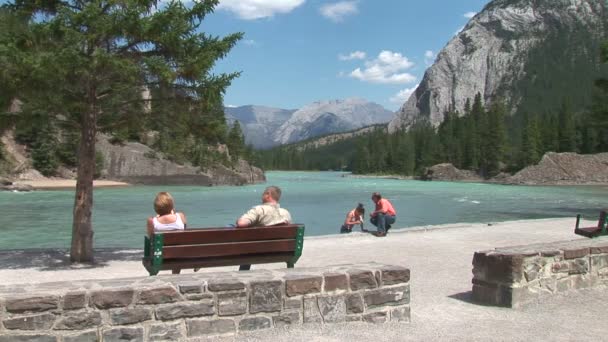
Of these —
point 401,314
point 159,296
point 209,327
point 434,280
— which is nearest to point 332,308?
point 401,314

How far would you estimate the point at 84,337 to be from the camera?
5359 mm

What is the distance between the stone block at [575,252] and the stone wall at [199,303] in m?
3.10

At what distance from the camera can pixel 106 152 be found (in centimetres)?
8481

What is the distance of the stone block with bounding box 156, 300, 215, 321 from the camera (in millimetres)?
5691

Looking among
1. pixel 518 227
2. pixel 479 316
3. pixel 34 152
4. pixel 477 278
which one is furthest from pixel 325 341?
pixel 34 152

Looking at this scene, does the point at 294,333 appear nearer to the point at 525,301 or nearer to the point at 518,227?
the point at 525,301

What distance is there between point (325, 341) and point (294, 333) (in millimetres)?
396

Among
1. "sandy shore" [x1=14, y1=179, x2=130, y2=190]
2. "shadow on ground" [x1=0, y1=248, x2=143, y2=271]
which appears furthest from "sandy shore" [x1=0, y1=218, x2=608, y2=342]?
"sandy shore" [x1=14, y1=179, x2=130, y2=190]

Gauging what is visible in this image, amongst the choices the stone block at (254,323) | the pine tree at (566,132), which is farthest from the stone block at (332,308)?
the pine tree at (566,132)

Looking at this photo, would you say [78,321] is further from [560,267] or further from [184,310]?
[560,267]

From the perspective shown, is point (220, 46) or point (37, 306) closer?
point (37, 306)

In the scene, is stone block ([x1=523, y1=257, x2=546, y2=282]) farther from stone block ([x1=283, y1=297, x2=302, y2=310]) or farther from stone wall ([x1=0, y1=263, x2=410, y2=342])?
stone block ([x1=283, y1=297, x2=302, y2=310])

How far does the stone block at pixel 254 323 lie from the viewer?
612 centimetres

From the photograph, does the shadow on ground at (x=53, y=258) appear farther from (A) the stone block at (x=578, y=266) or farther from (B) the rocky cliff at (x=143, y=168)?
(B) the rocky cliff at (x=143, y=168)
